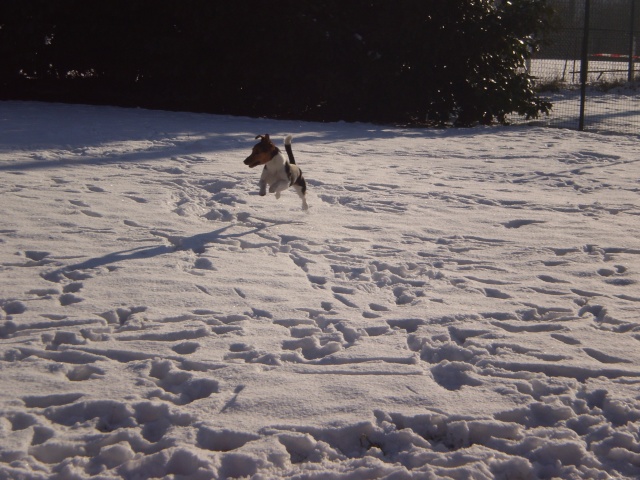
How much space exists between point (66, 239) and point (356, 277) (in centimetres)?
224

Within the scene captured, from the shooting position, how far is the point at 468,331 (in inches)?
173

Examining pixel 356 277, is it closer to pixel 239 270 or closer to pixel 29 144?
pixel 239 270

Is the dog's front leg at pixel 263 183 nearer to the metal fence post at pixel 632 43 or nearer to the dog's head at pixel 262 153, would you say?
the dog's head at pixel 262 153

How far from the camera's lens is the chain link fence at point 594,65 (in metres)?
14.8

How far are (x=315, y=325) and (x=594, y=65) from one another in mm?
19345

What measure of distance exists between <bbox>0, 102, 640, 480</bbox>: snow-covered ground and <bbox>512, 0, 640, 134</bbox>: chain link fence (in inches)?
261

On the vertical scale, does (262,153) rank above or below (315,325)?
above

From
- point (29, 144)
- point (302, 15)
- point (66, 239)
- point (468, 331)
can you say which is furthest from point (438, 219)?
point (302, 15)

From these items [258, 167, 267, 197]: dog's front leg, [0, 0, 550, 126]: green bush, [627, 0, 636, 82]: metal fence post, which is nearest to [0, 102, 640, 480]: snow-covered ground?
[258, 167, 267, 197]: dog's front leg

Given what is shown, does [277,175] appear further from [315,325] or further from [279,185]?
[315,325]

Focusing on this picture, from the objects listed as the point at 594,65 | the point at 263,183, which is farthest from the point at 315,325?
the point at 594,65

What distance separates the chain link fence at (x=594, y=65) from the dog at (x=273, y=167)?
7777 mm

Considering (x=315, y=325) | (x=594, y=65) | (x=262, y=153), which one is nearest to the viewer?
(x=315, y=325)

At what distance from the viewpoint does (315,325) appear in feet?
14.6
